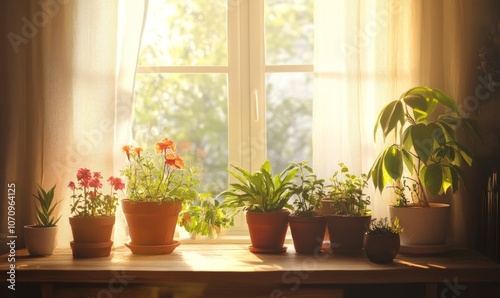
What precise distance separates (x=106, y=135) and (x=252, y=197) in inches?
26.3

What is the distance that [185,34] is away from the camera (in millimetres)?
2744

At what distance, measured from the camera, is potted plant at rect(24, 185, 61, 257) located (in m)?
2.35

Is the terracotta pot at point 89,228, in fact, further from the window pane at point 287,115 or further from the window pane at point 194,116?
the window pane at point 287,115

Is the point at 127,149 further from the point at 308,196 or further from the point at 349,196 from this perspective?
the point at 349,196

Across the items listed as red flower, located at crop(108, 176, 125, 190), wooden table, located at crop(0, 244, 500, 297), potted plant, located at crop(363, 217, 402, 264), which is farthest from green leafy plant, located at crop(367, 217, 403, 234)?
red flower, located at crop(108, 176, 125, 190)

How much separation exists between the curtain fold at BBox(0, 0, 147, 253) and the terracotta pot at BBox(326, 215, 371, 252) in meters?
0.89

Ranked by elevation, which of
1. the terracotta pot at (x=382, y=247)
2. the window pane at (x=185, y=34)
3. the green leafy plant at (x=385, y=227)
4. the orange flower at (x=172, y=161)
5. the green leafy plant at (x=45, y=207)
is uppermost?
the window pane at (x=185, y=34)

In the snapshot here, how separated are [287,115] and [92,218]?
0.97 m

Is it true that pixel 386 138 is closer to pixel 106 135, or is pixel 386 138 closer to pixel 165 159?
pixel 165 159

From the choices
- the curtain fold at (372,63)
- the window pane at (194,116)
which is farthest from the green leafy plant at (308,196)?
the window pane at (194,116)

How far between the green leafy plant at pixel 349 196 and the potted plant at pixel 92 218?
0.84m

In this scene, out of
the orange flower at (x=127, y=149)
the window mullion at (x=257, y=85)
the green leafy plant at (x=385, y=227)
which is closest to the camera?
the green leafy plant at (x=385, y=227)

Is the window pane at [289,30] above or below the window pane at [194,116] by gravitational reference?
above

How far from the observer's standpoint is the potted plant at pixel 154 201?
7.80 ft
